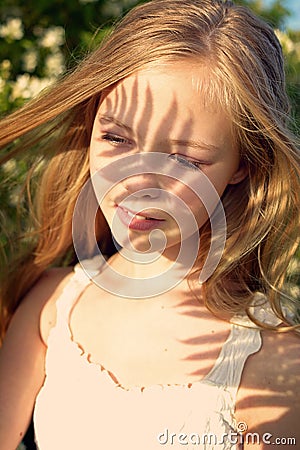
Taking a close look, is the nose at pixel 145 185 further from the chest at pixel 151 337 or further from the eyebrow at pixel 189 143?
the chest at pixel 151 337

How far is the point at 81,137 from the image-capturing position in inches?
91.0

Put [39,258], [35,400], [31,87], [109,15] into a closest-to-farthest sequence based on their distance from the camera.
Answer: [35,400], [39,258], [31,87], [109,15]

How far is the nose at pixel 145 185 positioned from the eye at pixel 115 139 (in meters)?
0.09

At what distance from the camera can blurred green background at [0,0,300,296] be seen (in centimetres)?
258

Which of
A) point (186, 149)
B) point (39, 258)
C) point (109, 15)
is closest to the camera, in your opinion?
point (186, 149)

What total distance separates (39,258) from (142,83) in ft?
2.53

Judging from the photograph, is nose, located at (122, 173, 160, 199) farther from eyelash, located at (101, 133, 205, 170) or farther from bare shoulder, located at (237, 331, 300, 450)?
bare shoulder, located at (237, 331, 300, 450)

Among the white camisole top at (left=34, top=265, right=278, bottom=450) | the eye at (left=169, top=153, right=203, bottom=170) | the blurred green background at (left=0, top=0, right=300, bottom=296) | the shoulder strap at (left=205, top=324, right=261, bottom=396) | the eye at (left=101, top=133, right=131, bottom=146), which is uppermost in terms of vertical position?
the eye at (left=101, top=133, right=131, bottom=146)

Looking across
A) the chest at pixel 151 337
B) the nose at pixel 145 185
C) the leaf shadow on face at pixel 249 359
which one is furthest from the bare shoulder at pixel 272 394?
the nose at pixel 145 185

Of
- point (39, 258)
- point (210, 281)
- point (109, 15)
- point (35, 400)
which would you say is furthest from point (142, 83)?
point (109, 15)

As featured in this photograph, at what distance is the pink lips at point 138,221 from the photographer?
6.47ft

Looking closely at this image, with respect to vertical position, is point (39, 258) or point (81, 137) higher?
point (81, 137)

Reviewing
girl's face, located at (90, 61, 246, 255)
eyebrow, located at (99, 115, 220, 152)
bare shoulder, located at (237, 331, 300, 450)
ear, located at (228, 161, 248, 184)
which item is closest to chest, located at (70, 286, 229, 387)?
bare shoulder, located at (237, 331, 300, 450)

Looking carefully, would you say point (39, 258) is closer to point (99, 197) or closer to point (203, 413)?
point (99, 197)
